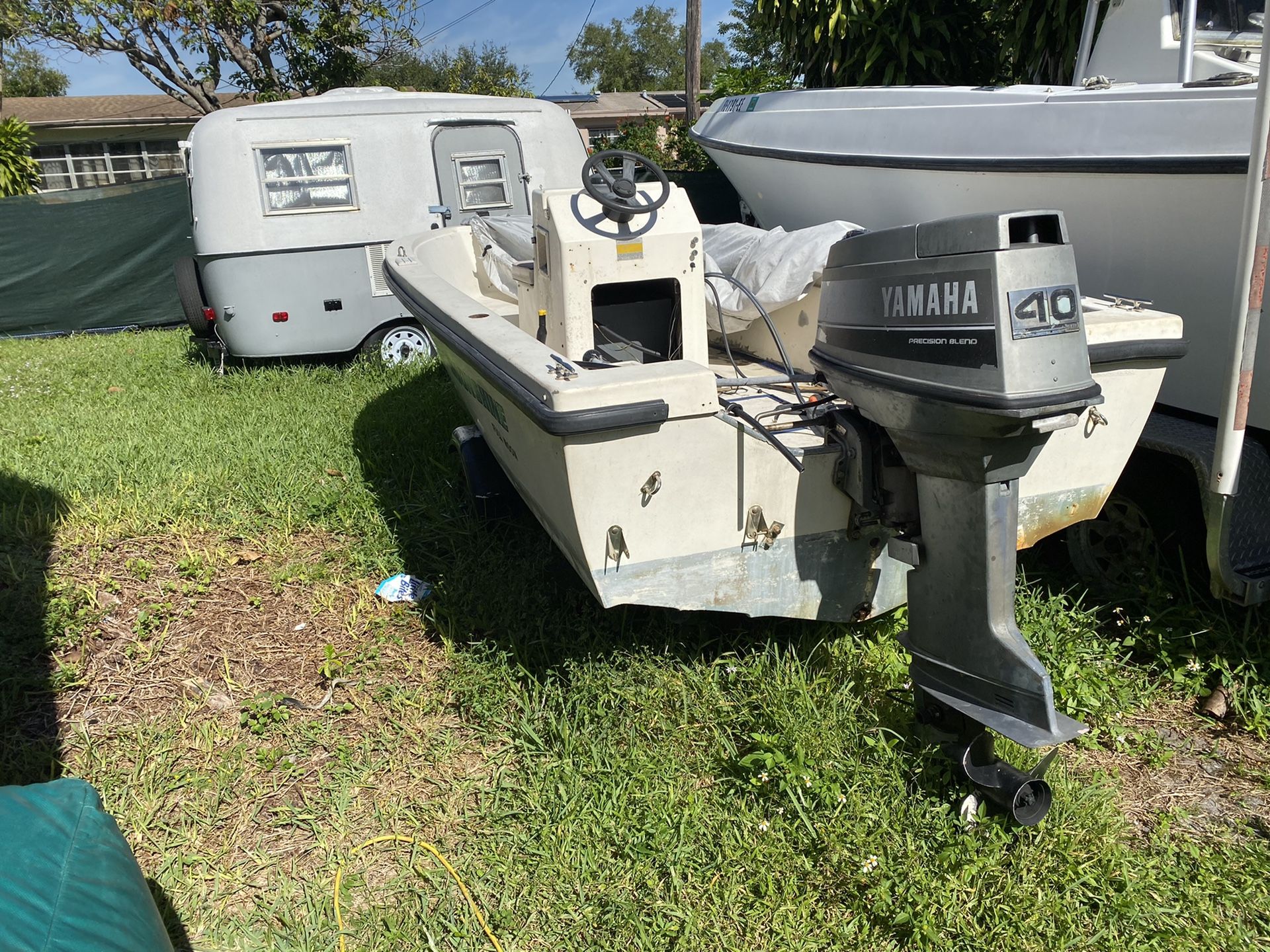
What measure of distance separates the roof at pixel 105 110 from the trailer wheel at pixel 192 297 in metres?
17.1

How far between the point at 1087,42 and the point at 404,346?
4834 millimetres

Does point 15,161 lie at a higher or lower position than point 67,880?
higher

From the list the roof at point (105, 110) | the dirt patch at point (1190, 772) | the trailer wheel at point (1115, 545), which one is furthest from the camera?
the roof at point (105, 110)

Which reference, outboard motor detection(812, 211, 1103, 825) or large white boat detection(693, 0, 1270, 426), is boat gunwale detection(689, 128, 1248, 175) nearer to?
large white boat detection(693, 0, 1270, 426)

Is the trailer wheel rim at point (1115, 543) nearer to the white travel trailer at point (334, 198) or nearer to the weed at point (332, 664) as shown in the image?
the weed at point (332, 664)

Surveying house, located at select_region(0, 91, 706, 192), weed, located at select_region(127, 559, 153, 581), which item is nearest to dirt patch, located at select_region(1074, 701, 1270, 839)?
weed, located at select_region(127, 559, 153, 581)

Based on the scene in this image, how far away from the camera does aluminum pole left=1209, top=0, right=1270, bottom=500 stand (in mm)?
2322

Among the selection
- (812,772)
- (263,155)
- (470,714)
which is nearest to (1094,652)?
(812,772)

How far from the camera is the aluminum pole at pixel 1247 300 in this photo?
2.32 m

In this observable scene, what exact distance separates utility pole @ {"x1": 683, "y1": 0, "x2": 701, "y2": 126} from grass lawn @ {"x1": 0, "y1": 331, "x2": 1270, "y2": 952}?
13.8 meters

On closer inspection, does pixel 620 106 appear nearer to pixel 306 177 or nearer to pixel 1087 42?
pixel 306 177

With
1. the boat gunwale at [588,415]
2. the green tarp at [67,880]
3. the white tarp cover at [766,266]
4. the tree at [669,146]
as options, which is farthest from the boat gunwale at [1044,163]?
the tree at [669,146]

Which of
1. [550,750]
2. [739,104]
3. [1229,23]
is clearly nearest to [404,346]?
[739,104]

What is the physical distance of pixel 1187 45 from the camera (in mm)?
3922
